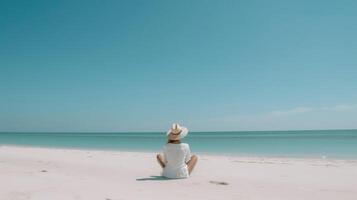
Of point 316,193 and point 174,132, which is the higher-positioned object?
point 174,132

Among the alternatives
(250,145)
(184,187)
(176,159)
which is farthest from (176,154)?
(250,145)

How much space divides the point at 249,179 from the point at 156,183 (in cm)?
219

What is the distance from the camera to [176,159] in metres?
7.72

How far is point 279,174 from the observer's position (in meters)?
8.72

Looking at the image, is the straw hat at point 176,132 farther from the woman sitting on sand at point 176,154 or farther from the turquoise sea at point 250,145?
the turquoise sea at point 250,145

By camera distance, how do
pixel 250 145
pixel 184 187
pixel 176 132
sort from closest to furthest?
1. pixel 184 187
2. pixel 176 132
3. pixel 250 145

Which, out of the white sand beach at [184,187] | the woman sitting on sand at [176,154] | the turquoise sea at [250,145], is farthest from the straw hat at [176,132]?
the turquoise sea at [250,145]

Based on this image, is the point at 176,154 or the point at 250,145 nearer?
the point at 176,154

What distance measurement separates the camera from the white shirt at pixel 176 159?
7660 mm

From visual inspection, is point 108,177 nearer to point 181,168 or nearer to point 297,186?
point 181,168

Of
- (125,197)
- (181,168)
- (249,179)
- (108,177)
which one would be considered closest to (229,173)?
(249,179)

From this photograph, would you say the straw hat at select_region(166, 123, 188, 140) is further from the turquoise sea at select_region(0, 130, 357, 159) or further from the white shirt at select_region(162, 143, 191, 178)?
the turquoise sea at select_region(0, 130, 357, 159)

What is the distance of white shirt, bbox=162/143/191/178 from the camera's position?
302 inches

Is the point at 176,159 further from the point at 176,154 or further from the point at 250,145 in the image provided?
the point at 250,145
